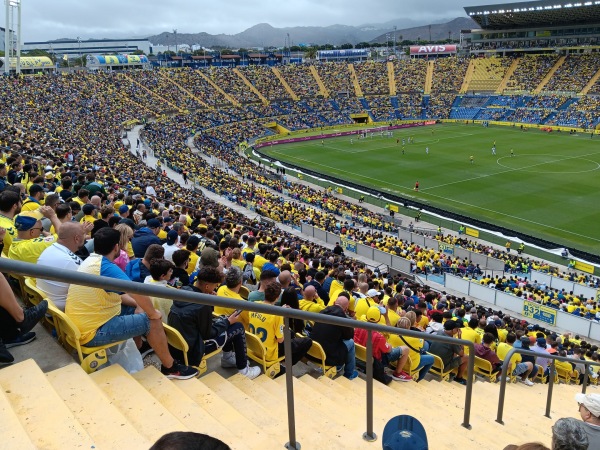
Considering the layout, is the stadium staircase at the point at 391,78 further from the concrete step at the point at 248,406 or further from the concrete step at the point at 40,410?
the concrete step at the point at 40,410

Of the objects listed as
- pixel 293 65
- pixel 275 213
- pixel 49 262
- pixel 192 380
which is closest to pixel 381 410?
pixel 192 380

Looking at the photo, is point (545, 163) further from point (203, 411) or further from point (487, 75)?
point (203, 411)

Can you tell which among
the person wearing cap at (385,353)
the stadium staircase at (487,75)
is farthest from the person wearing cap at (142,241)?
the stadium staircase at (487,75)

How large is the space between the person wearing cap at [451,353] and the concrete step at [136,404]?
5.69 m

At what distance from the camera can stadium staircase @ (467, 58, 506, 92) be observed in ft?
303

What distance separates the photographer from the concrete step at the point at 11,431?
3.33 m

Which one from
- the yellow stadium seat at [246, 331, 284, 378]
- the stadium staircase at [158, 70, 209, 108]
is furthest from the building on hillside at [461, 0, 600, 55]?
the yellow stadium seat at [246, 331, 284, 378]

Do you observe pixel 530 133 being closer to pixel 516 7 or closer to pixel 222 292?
pixel 516 7

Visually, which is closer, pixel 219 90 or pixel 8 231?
pixel 8 231

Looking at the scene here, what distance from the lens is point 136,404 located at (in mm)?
4453

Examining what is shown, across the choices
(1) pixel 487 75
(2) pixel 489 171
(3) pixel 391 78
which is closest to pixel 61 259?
(2) pixel 489 171

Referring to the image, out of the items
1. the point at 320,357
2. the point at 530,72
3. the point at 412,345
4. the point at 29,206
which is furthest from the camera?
the point at 530,72

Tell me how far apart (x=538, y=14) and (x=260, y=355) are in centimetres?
9772

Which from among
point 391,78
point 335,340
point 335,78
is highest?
point 391,78
